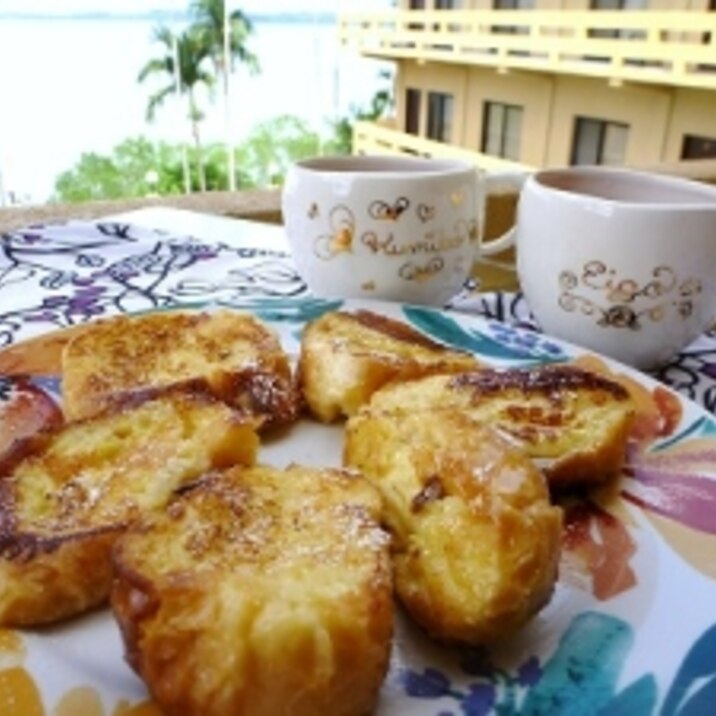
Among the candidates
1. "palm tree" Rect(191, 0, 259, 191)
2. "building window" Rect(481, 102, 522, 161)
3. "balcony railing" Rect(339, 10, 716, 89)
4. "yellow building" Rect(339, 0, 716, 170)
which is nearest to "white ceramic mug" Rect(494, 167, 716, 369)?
"yellow building" Rect(339, 0, 716, 170)

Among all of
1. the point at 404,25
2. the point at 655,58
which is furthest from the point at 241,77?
the point at 655,58

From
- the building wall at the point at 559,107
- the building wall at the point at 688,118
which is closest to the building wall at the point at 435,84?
the building wall at the point at 559,107

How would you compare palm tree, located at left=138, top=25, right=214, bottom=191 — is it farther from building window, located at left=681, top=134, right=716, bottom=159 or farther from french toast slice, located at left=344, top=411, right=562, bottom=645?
french toast slice, located at left=344, top=411, right=562, bottom=645

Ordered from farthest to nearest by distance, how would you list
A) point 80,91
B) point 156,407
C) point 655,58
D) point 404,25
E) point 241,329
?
point 80,91, point 404,25, point 655,58, point 241,329, point 156,407

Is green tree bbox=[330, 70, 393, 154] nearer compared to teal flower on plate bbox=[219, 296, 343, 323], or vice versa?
teal flower on plate bbox=[219, 296, 343, 323]

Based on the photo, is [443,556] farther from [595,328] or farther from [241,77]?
[241,77]

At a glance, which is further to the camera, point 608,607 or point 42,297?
point 42,297
